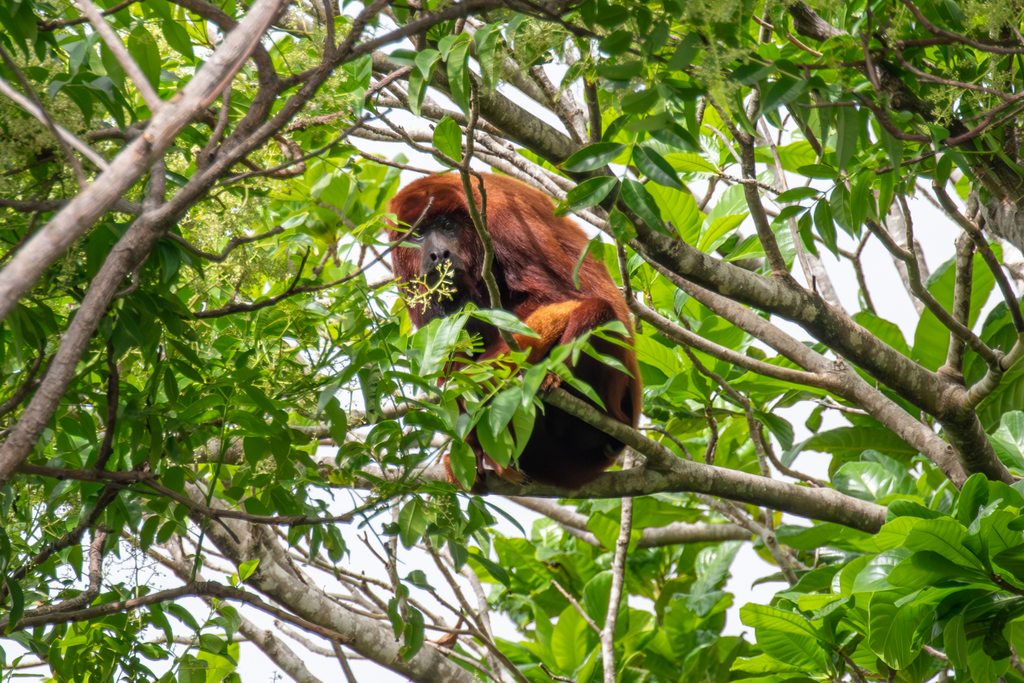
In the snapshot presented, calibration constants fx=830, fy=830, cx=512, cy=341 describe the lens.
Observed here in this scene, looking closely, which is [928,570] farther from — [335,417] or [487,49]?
[487,49]

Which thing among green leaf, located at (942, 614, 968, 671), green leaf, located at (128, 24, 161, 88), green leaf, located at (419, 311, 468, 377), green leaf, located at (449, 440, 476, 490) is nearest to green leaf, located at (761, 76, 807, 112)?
green leaf, located at (419, 311, 468, 377)

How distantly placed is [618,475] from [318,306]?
48.8 inches

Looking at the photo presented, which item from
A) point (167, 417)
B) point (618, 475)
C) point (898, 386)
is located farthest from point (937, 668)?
point (167, 417)

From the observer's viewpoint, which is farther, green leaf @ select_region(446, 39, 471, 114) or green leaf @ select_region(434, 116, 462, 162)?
green leaf @ select_region(434, 116, 462, 162)

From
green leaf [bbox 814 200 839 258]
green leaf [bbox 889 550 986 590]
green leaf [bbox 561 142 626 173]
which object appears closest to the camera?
green leaf [bbox 561 142 626 173]

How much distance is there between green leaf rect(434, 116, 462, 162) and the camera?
5.79ft

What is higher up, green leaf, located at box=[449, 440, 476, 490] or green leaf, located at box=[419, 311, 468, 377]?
green leaf, located at box=[419, 311, 468, 377]

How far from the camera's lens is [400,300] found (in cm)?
247

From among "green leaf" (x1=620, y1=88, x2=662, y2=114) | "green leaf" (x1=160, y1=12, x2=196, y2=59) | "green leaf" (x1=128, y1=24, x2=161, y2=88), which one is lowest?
"green leaf" (x1=620, y1=88, x2=662, y2=114)

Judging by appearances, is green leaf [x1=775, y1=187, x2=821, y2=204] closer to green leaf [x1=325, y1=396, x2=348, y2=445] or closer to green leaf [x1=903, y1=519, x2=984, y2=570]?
green leaf [x1=903, y1=519, x2=984, y2=570]

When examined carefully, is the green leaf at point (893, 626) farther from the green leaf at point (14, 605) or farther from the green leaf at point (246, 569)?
the green leaf at point (14, 605)

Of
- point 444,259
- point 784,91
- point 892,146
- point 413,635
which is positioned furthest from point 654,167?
point 444,259

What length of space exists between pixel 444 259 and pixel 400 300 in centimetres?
74

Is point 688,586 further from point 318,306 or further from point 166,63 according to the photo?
point 166,63
